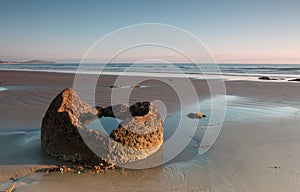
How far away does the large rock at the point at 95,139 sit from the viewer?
3.46 metres

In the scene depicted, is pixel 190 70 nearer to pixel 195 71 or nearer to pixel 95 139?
pixel 195 71

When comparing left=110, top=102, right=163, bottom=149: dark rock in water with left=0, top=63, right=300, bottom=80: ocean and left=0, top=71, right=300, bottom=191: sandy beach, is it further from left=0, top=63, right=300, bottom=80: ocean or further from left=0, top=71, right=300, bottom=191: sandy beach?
left=0, top=63, right=300, bottom=80: ocean

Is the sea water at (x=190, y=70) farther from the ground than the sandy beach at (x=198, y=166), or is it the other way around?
the sea water at (x=190, y=70)

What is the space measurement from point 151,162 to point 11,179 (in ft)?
5.89

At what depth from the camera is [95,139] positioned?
3.43 m

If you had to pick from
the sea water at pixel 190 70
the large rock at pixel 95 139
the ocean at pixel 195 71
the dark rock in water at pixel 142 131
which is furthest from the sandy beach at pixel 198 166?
the sea water at pixel 190 70

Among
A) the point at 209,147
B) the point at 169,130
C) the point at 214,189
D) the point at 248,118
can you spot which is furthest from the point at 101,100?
the point at 214,189

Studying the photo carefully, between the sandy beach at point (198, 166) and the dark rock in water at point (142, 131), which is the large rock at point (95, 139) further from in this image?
the sandy beach at point (198, 166)

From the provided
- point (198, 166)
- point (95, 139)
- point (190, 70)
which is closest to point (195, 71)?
point (190, 70)

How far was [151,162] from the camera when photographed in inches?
148

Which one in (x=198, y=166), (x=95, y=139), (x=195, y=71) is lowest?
(x=198, y=166)

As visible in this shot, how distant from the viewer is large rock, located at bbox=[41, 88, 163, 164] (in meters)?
3.46

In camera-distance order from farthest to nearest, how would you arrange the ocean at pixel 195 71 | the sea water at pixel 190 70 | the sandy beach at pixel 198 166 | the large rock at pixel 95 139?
1. the sea water at pixel 190 70
2. the ocean at pixel 195 71
3. the large rock at pixel 95 139
4. the sandy beach at pixel 198 166

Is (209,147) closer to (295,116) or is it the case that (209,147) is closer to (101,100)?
(295,116)
